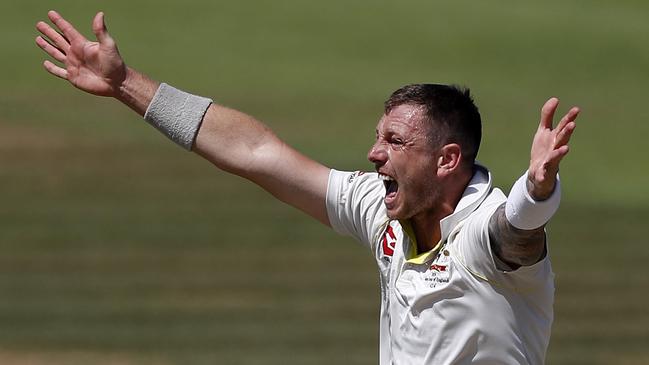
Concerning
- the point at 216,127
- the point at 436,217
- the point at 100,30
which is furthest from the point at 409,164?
the point at 100,30

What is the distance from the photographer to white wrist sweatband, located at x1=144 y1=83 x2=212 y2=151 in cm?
566

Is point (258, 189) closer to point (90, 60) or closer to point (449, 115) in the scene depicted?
point (90, 60)

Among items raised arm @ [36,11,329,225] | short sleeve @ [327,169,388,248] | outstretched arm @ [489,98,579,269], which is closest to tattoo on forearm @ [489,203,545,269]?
outstretched arm @ [489,98,579,269]

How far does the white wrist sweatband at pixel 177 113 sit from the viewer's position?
5.66m

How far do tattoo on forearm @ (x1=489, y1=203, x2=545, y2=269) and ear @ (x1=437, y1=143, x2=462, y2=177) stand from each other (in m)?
0.38

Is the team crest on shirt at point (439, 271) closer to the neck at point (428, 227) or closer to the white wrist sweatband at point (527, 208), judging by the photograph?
the neck at point (428, 227)

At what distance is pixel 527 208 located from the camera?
4406mm

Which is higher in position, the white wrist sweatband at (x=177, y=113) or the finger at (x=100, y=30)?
the finger at (x=100, y=30)

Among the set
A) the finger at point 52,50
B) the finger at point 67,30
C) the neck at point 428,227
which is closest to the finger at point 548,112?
the neck at point 428,227

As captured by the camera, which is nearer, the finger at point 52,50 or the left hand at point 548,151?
the left hand at point 548,151

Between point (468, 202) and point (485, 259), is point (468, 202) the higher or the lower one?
the higher one

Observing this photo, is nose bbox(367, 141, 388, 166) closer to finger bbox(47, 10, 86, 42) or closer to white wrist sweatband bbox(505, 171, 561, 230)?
white wrist sweatband bbox(505, 171, 561, 230)

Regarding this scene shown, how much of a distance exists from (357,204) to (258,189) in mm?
11114

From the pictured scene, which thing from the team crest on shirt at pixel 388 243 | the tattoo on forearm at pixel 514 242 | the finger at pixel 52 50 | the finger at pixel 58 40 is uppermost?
the finger at pixel 58 40
